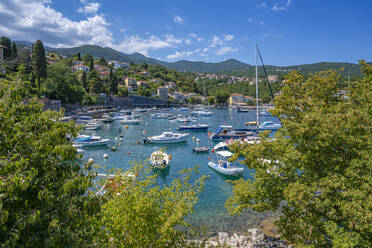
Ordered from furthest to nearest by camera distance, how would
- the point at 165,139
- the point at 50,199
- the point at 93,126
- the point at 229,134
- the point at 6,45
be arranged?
1. the point at 6,45
2. the point at 93,126
3. the point at 229,134
4. the point at 165,139
5. the point at 50,199

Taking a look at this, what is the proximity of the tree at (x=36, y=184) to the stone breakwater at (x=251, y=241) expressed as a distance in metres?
9.48

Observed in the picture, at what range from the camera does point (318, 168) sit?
8.20 metres

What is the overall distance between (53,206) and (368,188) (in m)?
8.04

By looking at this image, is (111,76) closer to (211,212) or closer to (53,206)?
(211,212)

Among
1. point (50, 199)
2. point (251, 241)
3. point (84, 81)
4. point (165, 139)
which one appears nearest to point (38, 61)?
point (84, 81)

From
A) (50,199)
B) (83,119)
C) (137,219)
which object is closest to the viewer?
(50,199)

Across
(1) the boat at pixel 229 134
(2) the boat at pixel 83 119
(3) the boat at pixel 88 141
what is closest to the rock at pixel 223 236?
(1) the boat at pixel 229 134

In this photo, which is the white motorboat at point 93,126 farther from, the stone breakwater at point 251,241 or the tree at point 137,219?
the tree at point 137,219

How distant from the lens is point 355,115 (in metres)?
7.96

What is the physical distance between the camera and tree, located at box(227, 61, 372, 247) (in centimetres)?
675

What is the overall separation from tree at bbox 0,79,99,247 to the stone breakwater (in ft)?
31.1

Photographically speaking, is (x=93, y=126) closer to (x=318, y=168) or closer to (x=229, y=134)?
(x=229, y=134)

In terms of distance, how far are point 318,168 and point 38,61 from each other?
246ft

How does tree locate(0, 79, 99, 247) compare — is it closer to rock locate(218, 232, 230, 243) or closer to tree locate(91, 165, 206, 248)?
tree locate(91, 165, 206, 248)
